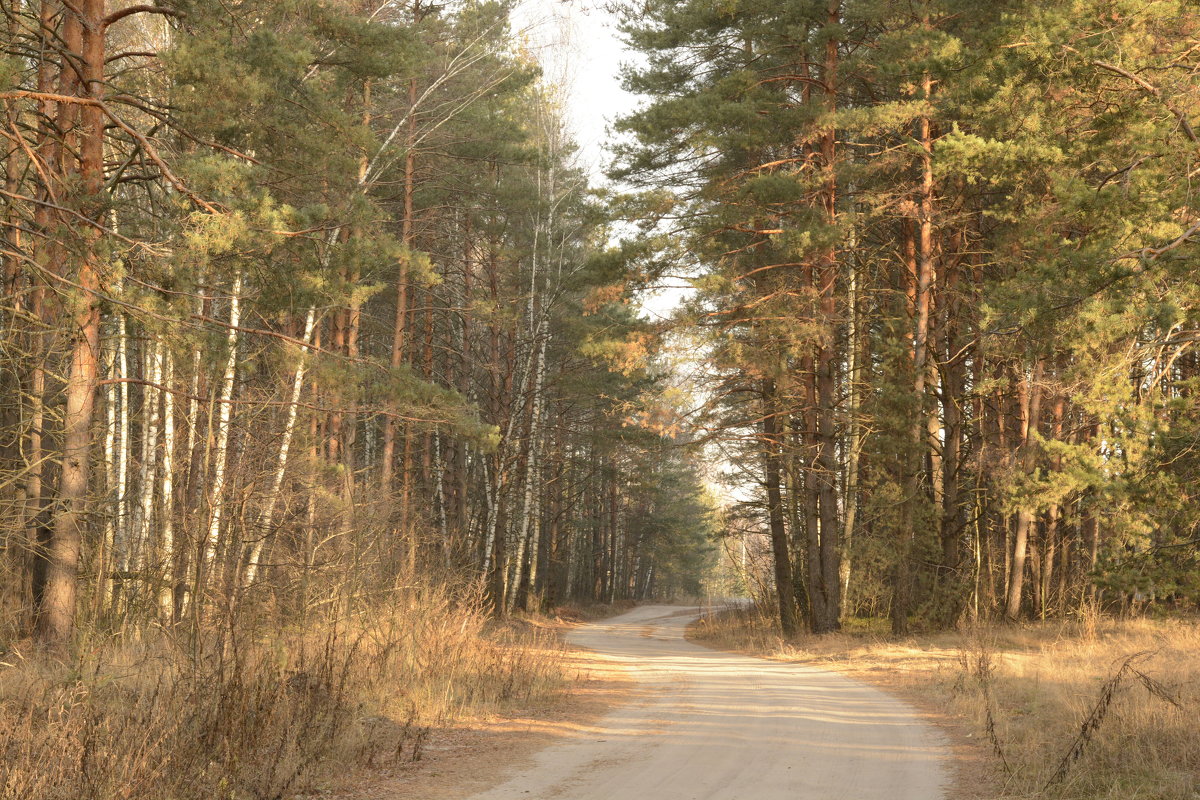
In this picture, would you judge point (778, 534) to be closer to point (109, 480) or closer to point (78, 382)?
point (109, 480)

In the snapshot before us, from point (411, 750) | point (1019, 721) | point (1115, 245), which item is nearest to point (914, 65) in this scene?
point (1115, 245)

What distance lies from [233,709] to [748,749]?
164 inches

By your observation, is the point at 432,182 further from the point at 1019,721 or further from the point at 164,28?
the point at 1019,721

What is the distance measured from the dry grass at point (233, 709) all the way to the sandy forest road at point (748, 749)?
1.44m

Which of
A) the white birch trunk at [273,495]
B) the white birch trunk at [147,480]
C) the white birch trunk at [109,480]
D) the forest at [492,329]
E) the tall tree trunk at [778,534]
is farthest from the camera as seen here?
the tall tree trunk at [778,534]

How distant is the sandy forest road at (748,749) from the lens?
6.58 meters

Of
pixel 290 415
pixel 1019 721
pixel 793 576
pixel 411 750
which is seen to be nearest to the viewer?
pixel 411 750

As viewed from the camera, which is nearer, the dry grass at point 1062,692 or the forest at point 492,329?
the dry grass at point 1062,692

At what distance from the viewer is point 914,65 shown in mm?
12516

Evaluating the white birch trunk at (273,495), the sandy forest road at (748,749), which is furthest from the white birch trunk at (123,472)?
the sandy forest road at (748,749)

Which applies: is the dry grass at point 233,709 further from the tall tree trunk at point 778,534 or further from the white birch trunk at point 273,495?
the tall tree trunk at point 778,534

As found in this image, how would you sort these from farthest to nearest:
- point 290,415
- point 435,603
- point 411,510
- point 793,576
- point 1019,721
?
point 793,576 < point 411,510 < point 290,415 < point 435,603 < point 1019,721

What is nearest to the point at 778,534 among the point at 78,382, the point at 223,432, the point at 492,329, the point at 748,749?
the point at 492,329

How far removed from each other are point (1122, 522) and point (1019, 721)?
5553 mm
